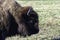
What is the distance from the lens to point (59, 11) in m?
Answer: 13.8

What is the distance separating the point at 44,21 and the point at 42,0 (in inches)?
310

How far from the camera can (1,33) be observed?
6.82 metres

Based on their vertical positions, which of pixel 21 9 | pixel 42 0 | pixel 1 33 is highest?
pixel 21 9

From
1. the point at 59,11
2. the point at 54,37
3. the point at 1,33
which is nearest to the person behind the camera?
the point at 1,33

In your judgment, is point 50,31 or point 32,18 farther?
point 50,31

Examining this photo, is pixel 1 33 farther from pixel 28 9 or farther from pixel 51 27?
pixel 51 27

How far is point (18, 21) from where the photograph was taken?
711 cm

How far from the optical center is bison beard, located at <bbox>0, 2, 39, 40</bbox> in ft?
22.5

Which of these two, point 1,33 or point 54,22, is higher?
point 1,33

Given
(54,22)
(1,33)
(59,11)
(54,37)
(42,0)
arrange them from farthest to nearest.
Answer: (42,0) < (59,11) < (54,22) < (54,37) < (1,33)

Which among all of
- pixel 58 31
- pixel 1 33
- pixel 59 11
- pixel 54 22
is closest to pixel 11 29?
pixel 1 33

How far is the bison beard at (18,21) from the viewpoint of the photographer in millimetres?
6855

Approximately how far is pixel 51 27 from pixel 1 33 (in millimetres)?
3645

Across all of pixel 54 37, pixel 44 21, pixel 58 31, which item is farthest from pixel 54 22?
pixel 54 37
